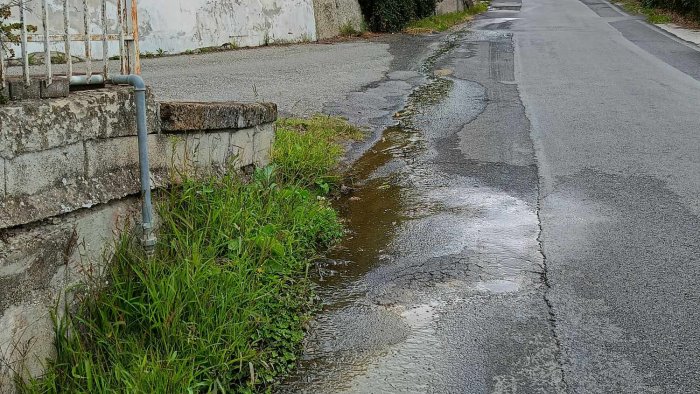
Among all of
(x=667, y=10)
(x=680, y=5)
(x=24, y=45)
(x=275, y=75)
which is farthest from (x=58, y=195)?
(x=667, y=10)

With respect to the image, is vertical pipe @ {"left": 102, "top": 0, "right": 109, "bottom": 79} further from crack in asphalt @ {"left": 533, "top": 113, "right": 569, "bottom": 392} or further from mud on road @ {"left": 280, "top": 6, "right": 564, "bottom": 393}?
crack in asphalt @ {"left": 533, "top": 113, "right": 569, "bottom": 392}

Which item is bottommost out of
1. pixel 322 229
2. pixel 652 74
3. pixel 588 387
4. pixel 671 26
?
pixel 588 387

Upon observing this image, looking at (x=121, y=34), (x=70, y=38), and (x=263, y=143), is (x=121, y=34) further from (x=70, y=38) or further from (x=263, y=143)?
(x=263, y=143)

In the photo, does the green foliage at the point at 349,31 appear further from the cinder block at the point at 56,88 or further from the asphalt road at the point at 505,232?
the cinder block at the point at 56,88

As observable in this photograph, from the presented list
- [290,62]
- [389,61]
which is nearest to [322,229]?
[290,62]

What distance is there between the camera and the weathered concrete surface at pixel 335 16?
19.0 metres

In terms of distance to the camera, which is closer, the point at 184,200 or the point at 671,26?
the point at 184,200

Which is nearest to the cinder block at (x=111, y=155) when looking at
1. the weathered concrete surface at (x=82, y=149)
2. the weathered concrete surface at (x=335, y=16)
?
the weathered concrete surface at (x=82, y=149)

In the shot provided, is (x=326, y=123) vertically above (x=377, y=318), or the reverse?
(x=326, y=123)

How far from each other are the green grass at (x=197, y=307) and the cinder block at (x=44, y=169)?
1.71ft

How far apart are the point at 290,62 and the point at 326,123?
5740 mm

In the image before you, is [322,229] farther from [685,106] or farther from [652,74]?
[652,74]

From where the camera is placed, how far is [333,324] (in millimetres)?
4219

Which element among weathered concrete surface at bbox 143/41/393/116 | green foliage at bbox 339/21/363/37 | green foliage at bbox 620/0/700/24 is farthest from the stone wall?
green foliage at bbox 620/0/700/24
